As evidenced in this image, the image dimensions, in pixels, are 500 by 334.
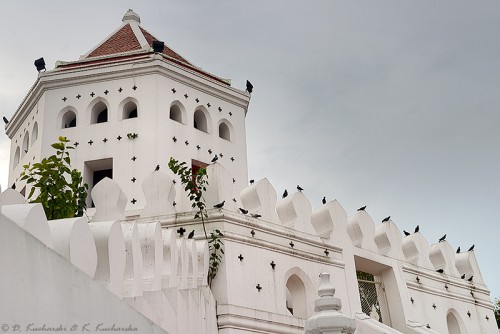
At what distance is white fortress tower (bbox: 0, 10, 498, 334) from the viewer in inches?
181

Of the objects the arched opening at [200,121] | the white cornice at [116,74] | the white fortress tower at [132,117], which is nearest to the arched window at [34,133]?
the white fortress tower at [132,117]

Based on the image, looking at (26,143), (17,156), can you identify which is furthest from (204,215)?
(17,156)

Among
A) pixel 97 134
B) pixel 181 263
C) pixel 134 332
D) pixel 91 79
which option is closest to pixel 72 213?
pixel 181 263

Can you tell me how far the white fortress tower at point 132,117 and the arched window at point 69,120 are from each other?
2 centimetres

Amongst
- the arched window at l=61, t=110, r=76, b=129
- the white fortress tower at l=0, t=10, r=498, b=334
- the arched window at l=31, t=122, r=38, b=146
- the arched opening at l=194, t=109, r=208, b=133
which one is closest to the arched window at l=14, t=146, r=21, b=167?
the white fortress tower at l=0, t=10, r=498, b=334

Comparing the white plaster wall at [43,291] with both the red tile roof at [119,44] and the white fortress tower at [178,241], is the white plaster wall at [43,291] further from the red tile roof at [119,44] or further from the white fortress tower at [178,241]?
the red tile roof at [119,44]

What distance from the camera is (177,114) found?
15.1 meters

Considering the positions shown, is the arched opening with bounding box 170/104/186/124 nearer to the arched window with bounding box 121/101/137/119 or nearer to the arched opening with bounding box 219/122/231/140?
the arched window with bounding box 121/101/137/119

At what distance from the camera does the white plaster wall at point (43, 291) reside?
389 cm

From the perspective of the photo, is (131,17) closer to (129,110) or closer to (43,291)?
(129,110)

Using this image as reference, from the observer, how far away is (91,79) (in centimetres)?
1501

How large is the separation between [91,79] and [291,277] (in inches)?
282

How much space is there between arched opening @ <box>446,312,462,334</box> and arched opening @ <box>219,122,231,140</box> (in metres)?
6.54

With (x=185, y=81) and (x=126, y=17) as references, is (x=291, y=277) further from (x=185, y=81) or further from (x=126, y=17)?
(x=126, y=17)
